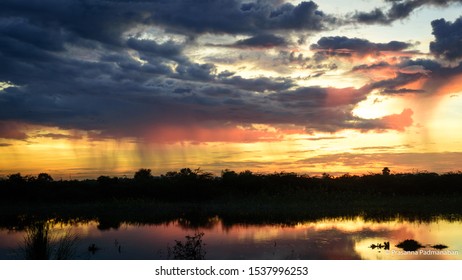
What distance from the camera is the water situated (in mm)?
15586

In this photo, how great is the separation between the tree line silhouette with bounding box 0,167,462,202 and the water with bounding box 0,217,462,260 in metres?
9.48

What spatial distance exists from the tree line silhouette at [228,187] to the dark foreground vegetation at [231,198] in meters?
0.06

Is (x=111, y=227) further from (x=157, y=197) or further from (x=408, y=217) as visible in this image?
(x=408, y=217)

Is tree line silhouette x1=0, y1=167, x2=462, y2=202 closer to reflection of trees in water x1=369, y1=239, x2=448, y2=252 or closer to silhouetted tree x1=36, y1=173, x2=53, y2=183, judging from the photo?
silhouetted tree x1=36, y1=173, x2=53, y2=183

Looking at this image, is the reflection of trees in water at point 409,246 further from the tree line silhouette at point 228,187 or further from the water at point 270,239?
the tree line silhouette at point 228,187

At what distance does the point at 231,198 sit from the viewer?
3344cm

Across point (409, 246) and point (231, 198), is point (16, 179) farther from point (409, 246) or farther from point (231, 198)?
A: point (409, 246)

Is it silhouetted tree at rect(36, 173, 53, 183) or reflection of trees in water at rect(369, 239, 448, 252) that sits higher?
silhouetted tree at rect(36, 173, 53, 183)

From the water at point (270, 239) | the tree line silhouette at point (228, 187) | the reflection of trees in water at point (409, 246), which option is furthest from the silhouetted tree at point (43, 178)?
the reflection of trees in water at point (409, 246)

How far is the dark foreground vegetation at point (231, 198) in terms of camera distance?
2619 centimetres

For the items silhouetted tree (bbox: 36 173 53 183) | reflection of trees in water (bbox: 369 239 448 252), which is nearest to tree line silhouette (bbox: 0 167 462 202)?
silhouetted tree (bbox: 36 173 53 183)

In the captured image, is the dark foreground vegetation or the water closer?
the water
